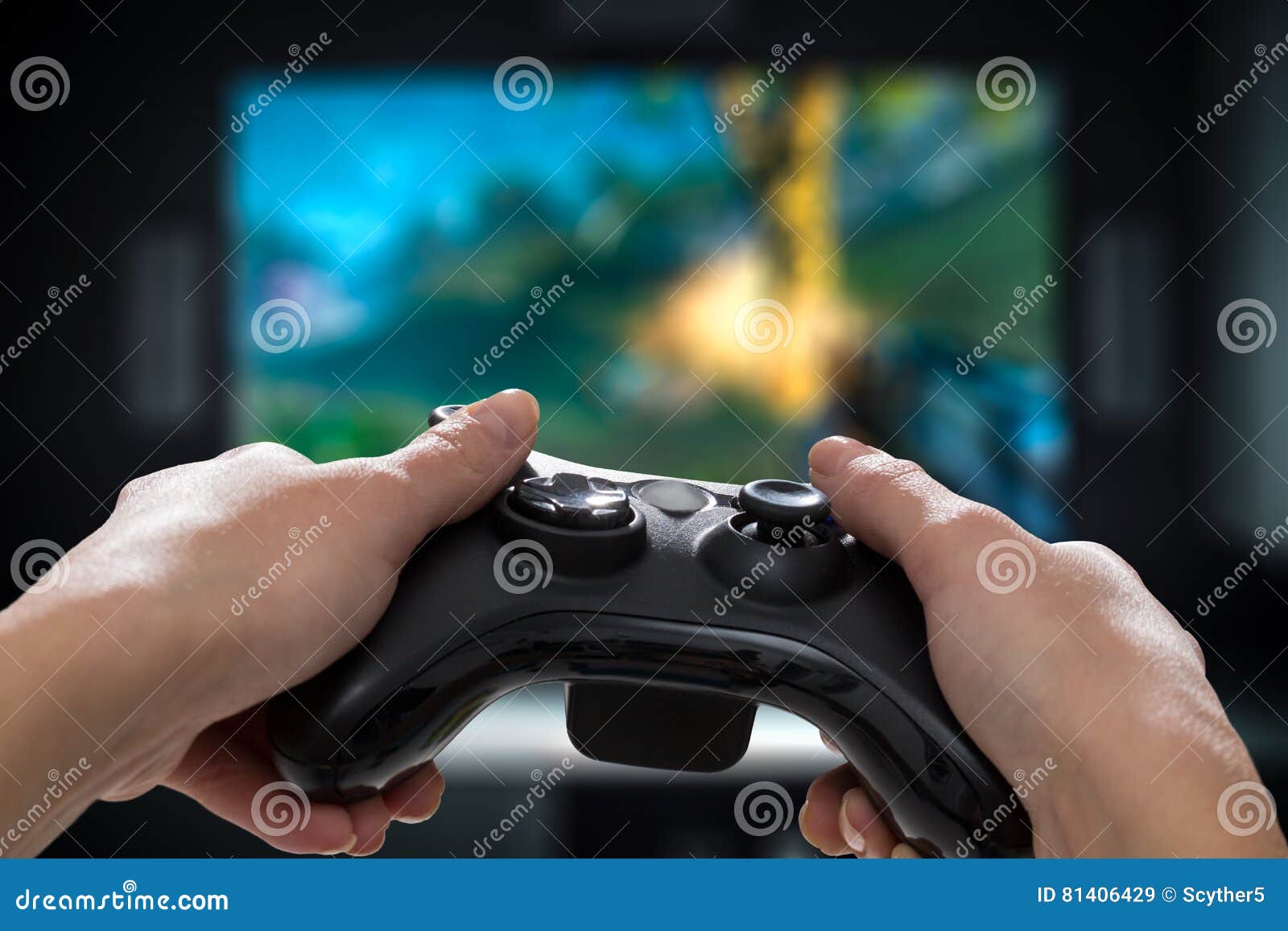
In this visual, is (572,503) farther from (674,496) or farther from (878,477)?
(878,477)

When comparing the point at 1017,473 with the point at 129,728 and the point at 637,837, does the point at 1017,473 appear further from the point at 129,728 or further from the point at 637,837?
the point at 129,728

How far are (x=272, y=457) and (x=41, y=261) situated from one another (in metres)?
Result: 1.54

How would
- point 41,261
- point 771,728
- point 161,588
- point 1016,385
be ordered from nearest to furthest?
point 161,588
point 771,728
point 1016,385
point 41,261

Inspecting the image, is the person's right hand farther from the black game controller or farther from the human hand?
the human hand

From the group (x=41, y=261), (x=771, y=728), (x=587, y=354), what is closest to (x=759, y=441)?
(x=587, y=354)

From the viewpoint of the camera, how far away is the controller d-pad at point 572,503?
1.63 ft

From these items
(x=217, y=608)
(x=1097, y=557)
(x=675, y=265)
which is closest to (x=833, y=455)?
(x=1097, y=557)

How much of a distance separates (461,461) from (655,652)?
0.16m

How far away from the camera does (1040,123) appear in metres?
1.60

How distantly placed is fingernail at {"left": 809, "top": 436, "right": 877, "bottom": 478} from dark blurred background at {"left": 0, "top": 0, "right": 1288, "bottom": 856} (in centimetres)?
92

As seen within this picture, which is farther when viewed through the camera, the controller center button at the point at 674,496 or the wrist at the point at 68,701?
the controller center button at the point at 674,496

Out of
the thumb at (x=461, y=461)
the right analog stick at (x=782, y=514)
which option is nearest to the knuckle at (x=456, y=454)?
the thumb at (x=461, y=461)

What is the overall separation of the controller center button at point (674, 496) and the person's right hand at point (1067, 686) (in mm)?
87

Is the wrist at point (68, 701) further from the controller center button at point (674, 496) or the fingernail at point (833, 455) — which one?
the fingernail at point (833, 455)
